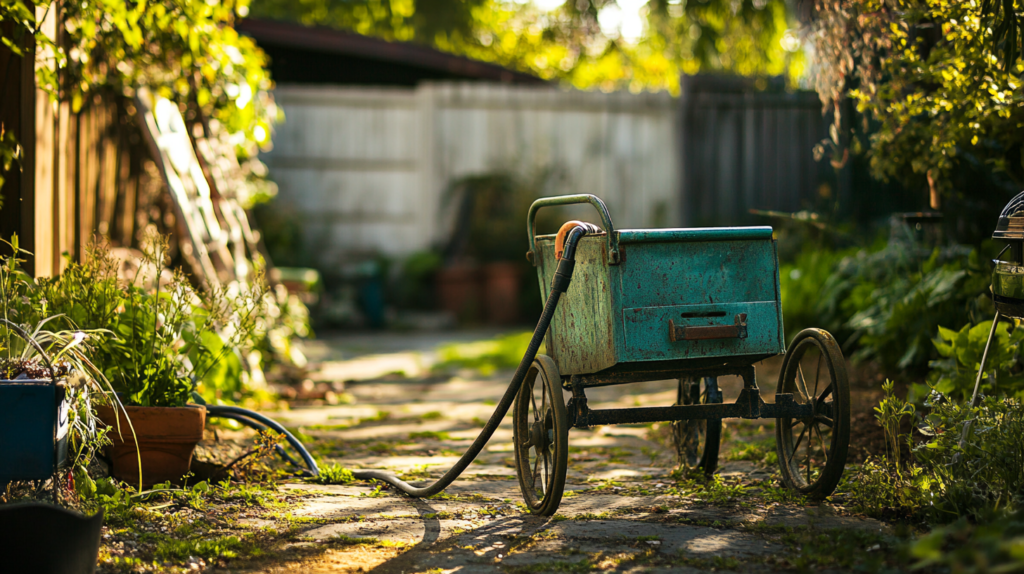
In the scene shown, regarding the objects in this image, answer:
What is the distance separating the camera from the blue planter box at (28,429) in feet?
8.54

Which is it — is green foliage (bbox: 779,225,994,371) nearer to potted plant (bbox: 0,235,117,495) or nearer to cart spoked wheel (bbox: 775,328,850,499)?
cart spoked wheel (bbox: 775,328,850,499)

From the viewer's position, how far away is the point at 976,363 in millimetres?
3785

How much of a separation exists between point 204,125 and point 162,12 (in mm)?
2305

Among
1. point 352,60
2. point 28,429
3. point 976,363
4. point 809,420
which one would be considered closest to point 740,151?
point 352,60

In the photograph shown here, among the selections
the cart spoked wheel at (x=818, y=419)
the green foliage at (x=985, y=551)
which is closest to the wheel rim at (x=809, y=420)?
the cart spoked wheel at (x=818, y=419)

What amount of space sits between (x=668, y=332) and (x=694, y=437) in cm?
95

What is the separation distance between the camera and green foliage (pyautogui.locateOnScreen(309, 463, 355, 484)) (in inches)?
140

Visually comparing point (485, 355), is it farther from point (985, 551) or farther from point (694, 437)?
point (985, 551)

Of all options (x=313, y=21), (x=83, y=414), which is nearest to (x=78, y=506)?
(x=83, y=414)

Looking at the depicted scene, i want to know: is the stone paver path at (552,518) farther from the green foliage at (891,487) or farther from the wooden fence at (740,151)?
the wooden fence at (740,151)

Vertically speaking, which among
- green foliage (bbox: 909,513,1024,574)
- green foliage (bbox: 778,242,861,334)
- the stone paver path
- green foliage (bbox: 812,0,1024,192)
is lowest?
the stone paver path

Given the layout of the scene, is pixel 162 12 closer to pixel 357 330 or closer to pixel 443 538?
pixel 443 538

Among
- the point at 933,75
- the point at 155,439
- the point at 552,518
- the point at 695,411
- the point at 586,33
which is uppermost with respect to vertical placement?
the point at 586,33

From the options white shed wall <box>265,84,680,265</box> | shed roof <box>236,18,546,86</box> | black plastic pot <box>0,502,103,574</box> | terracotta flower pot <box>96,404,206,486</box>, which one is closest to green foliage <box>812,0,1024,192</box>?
terracotta flower pot <box>96,404,206,486</box>
